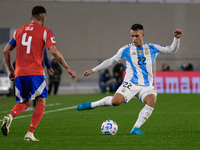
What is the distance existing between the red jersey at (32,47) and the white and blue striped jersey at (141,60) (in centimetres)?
165

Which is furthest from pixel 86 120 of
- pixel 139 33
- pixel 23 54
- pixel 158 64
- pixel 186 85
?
pixel 158 64

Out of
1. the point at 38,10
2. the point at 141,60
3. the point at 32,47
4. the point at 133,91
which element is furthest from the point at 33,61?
the point at 141,60

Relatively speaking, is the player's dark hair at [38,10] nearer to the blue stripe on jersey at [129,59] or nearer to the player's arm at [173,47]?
the blue stripe on jersey at [129,59]

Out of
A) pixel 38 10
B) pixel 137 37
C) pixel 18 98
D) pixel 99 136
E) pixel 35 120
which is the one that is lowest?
pixel 99 136

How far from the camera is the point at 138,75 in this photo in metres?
8.62

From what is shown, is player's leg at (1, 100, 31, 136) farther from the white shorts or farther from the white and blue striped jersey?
the white shorts

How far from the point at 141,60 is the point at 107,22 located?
27121 millimetres

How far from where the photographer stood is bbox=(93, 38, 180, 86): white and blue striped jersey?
8.62 meters

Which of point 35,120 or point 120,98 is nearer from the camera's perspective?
point 35,120

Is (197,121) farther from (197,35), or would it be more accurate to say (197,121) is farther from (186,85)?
(197,35)

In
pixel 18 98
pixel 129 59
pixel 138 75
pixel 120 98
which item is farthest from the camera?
pixel 129 59

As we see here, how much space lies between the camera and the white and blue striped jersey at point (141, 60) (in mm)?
8625

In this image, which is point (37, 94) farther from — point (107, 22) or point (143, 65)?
point (107, 22)

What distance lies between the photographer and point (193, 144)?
23.1ft
